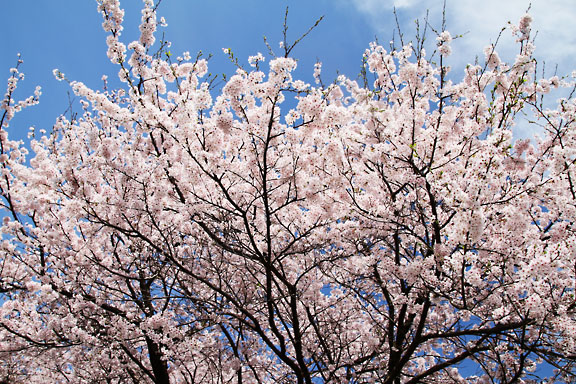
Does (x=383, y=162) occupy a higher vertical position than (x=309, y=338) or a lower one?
higher

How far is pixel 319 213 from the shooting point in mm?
6578

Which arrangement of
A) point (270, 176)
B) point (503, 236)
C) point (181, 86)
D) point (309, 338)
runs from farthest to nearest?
point (309, 338), point (181, 86), point (270, 176), point (503, 236)

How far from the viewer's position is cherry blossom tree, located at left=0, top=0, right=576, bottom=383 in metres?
5.00

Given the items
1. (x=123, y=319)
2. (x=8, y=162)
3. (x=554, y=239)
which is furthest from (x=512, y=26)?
(x=8, y=162)

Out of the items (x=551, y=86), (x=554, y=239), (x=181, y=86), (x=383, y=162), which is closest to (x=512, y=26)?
(x=551, y=86)

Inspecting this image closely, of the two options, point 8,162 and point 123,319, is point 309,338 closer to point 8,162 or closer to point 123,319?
point 123,319

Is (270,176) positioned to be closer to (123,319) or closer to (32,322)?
(123,319)

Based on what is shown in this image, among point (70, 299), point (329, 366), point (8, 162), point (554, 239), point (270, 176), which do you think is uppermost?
point (8, 162)

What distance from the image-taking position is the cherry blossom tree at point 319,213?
500 centimetres

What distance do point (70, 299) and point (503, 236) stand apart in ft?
25.7

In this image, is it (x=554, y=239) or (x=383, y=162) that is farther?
(x=383, y=162)

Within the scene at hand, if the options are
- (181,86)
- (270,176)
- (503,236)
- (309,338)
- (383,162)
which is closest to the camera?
(503,236)

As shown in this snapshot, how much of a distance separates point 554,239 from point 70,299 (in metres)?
8.41

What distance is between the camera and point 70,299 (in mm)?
7211
